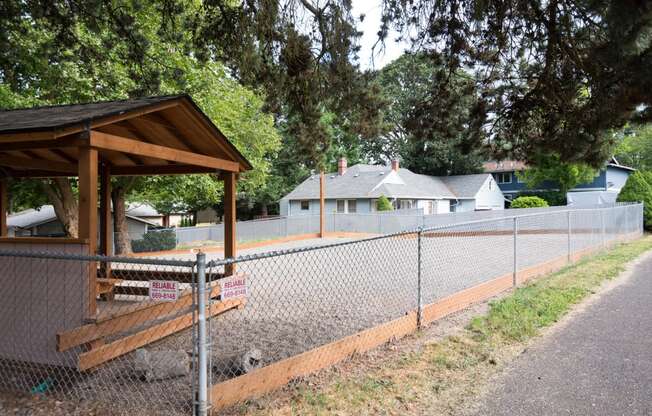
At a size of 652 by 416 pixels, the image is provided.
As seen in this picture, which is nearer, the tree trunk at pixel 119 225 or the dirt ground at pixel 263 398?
the dirt ground at pixel 263 398

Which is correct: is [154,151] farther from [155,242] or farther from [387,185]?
[387,185]

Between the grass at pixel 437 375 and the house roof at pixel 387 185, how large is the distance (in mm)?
28309

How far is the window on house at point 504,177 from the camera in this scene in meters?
44.5

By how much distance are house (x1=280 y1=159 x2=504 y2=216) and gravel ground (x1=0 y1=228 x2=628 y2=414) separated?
22.4 m

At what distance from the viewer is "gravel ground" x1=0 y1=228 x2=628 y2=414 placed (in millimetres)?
4137

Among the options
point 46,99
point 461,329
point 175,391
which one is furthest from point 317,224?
point 175,391

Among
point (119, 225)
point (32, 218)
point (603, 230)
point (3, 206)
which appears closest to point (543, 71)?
point (3, 206)

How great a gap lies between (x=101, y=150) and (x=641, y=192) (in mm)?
25748

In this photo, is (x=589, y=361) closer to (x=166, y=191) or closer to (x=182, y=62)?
(x=182, y=62)

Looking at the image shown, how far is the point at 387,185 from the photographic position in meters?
35.5

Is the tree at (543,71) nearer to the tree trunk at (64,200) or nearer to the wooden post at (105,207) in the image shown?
the wooden post at (105,207)

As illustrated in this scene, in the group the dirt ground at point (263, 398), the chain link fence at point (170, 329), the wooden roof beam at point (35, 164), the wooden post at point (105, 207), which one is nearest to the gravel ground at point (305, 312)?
the chain link fence at point (170, 329)

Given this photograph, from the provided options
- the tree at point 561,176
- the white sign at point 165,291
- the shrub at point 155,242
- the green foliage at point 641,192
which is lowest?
the shrub at point 155,242

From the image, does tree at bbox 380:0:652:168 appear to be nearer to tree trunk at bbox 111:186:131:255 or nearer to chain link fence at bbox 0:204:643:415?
chain link fence at bbox 0:204:643:415
